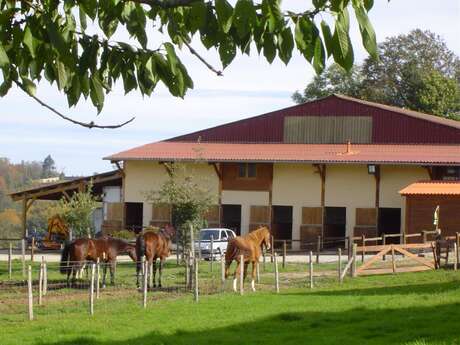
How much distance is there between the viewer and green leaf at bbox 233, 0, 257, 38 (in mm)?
3672

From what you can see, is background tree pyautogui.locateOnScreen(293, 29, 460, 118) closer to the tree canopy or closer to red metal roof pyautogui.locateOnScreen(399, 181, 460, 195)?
red metal roof pyautogui.locateOnScreen(399, 181, 460, 195)

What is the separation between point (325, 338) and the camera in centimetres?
1357

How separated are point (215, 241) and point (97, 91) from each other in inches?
1272

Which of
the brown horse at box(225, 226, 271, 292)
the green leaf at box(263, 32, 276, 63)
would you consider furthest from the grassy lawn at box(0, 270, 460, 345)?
the green leaf at box(263, 32, 276, 63)

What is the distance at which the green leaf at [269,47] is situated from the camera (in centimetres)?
396

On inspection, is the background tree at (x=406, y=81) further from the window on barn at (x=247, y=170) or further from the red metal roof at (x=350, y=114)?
the window on barn at (x=247, y=170)

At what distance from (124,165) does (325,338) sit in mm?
33769

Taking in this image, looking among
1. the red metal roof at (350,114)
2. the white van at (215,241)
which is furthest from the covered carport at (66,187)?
the white van at (215,241)

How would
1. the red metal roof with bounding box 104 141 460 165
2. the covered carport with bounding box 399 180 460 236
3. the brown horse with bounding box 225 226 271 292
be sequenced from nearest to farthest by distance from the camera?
the brown horse with bounding box 225 226 271 292, the covered carport with bounding box 399 180 460 236, the red metal roof with bounding box 104 141 460 165

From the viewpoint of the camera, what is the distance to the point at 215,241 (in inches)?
1441

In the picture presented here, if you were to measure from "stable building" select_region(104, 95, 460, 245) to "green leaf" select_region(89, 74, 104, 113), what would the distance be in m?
35.8

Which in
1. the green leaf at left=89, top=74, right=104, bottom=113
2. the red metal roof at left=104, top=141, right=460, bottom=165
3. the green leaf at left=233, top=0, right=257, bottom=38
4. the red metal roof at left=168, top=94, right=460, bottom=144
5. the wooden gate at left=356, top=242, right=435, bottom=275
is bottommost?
the wooden gate at left=356, top=242, right=435, bottom=275

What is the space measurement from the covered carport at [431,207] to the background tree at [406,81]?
2905 cm

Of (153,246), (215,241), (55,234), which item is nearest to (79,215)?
(215,241)
